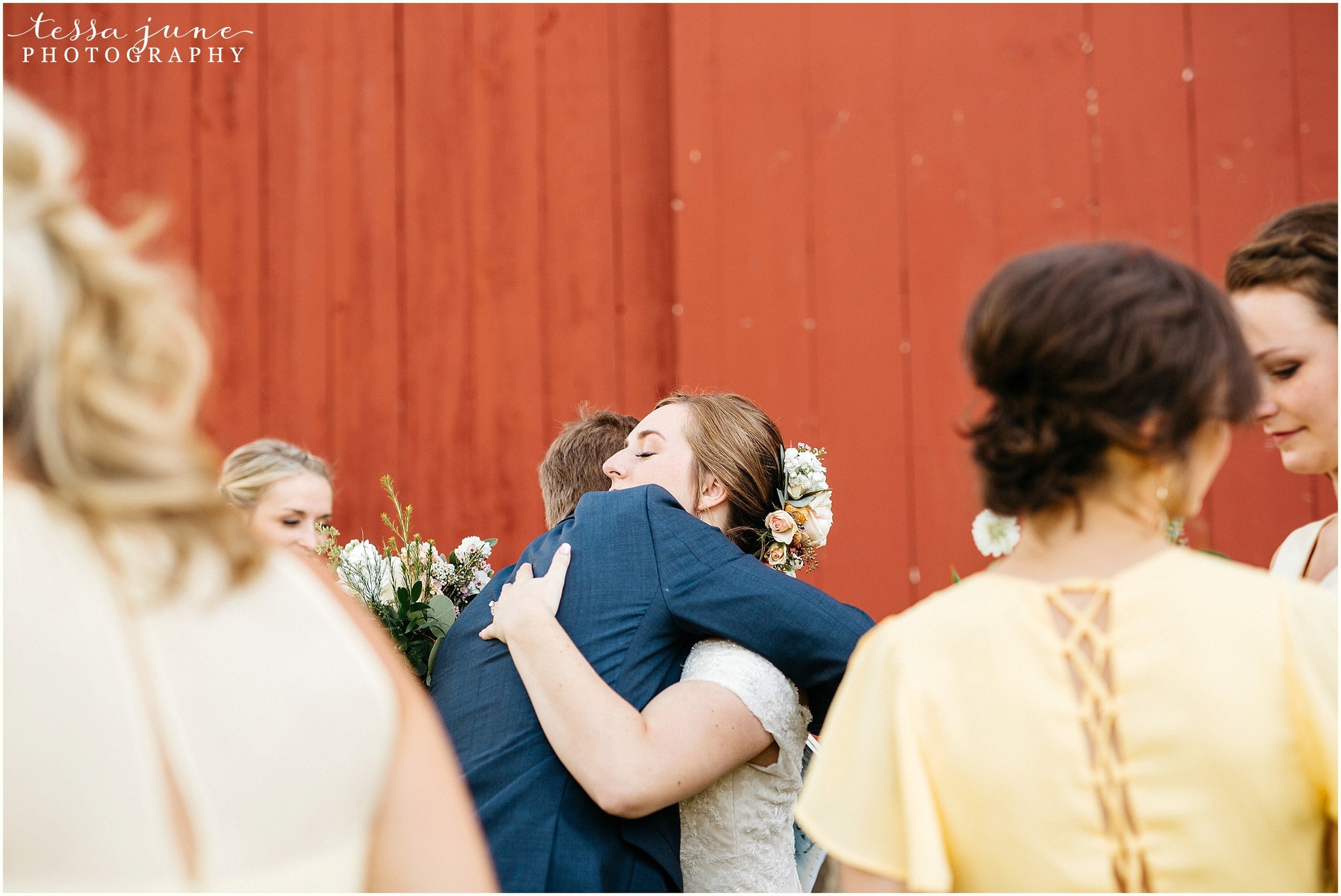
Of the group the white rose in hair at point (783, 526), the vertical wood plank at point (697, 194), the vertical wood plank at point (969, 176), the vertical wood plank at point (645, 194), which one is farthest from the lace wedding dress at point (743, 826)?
the vertical wood plank at point (645, 194)

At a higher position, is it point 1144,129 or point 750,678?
point 1144,129

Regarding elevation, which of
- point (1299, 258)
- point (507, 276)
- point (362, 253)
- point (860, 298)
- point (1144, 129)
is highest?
point (1144, 129)

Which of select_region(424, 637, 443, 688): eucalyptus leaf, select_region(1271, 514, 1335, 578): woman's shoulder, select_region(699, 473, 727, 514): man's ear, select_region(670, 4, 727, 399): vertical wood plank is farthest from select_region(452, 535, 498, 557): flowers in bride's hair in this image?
select_region(1271, 514, 1335, 578): woman's shoulder

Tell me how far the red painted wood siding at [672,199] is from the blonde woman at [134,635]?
2726 mm

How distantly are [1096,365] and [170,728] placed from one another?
902mm

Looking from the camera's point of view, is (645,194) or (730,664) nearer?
(730,664)

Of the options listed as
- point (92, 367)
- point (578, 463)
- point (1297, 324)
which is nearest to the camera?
point (92, 367)

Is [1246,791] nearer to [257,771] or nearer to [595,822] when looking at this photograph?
[257,771]

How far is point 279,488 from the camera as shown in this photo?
12.0 feet

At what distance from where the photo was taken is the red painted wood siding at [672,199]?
355 centimetres

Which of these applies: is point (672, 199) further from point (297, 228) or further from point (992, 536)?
point (992, 536)

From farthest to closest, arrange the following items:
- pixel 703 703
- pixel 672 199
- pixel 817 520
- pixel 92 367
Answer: pixel 672 199, pixel 817 520, pixel 703 703, pixel 92 367

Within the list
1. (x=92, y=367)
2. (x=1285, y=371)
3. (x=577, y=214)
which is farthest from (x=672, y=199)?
(x=92, y=367)

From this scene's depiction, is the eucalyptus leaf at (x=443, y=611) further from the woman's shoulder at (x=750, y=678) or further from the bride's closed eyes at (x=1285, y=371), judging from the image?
the bride's closed eyes at (x=1285, y=371)
